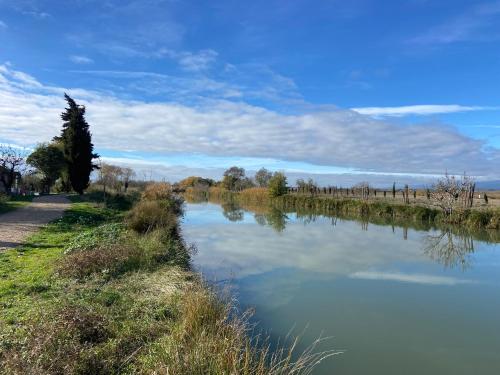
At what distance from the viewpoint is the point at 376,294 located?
896 cm

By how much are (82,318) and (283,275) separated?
6.37m

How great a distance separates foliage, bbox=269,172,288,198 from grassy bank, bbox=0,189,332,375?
34.4m

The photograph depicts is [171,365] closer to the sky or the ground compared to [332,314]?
closer to the sky

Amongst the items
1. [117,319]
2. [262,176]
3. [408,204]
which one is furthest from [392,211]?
[262,176]

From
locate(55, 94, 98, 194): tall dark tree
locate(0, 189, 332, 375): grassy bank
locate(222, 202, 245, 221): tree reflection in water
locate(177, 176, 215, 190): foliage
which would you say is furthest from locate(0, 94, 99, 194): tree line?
locate(177, 176, 215, 190): foliage

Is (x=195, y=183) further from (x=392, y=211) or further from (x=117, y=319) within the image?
(x=117, y=319)

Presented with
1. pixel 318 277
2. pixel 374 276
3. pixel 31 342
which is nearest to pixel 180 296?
pixel 31 342

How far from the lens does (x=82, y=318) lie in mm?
4762

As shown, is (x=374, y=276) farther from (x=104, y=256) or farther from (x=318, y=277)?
(x=104, y=256)

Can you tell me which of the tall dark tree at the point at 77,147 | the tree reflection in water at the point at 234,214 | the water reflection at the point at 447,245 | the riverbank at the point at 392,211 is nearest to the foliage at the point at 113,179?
the tall dark tree at the point at 77,147

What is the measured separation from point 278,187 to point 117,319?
1537 inches

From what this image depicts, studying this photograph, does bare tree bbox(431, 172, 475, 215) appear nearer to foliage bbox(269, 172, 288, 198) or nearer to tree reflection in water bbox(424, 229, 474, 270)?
tree reflection in water bbox(424, 229, 474, 270)

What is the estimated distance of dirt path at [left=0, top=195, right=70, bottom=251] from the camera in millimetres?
10542

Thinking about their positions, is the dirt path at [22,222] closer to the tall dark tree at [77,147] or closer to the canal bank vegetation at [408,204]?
the tall dark tree at [77,147]
